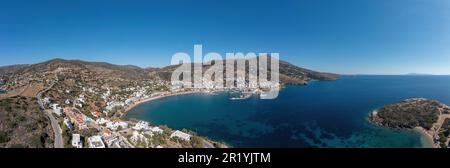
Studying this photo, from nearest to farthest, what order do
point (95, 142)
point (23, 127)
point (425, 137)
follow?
point (95, 142) < point (23, 127) < point (425, 137)

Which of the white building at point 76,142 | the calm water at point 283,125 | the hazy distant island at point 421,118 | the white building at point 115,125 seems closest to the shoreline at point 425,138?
the hazy distant island at point 421,118

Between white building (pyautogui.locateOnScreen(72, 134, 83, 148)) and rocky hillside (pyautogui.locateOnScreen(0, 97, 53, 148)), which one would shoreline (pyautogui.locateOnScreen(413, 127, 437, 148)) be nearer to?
white building (pyautogui.locateOnScreen(72, 134, 83, 148))

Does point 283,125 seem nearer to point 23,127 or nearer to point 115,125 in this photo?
point 115,125

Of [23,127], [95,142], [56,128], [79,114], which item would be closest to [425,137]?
[95,142]

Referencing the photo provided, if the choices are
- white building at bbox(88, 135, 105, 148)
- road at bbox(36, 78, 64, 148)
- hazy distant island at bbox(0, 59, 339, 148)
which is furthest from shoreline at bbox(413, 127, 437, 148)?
road at bbox(36, 78, 64, 148)

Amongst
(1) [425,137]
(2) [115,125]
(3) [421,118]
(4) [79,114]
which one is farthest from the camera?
(3) [421,118]
